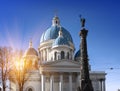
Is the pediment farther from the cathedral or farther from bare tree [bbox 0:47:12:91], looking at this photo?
bare tree [bbox 0:47:12:91]

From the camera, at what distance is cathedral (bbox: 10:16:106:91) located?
61.5 metres

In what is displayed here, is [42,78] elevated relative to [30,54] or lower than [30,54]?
lower

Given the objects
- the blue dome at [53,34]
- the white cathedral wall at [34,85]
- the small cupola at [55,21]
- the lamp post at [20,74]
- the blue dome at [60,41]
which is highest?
the small cupola at [55,21]

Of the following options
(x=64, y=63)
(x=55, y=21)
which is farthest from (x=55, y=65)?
(x=55, y=21)

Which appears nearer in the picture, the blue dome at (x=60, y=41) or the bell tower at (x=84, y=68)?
the bell tower at (x=84, y=68)

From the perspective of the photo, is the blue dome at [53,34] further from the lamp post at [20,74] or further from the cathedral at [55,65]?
the lamp post at [20,74]

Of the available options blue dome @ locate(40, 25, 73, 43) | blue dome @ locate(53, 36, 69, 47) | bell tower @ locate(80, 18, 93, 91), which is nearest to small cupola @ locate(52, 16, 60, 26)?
blue dome @ locate(40, 25, 73, 43)

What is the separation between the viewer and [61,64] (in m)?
61.8

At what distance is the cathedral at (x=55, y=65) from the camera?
202 ft

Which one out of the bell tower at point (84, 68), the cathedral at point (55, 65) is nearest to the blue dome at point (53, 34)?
the cathedral at point (55, 65)

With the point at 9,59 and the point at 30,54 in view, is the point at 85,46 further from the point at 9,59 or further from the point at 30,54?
the point at 30,54

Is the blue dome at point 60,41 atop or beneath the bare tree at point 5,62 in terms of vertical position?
atop

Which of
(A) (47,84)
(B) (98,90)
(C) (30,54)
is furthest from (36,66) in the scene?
(B) (98,90)

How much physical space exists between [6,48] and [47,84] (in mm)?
24599
